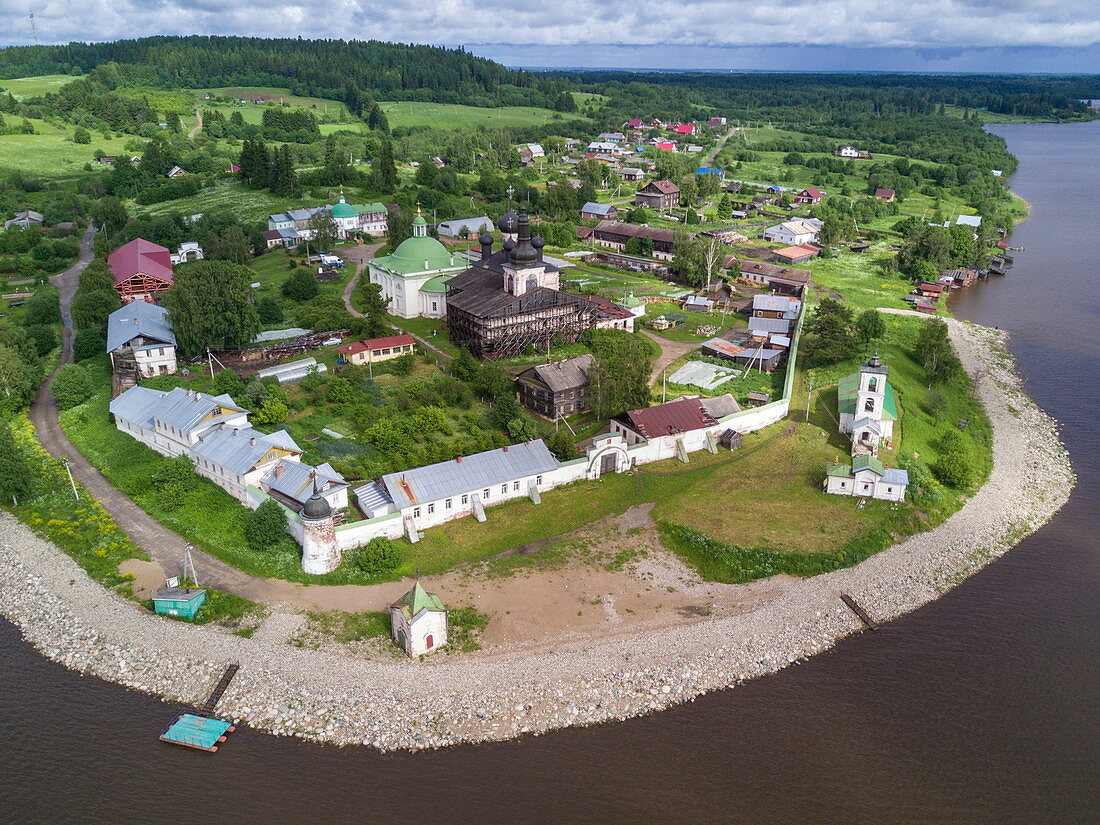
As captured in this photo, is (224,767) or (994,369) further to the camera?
(994,369)

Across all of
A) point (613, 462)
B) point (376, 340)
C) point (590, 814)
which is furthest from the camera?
point (376, 340)

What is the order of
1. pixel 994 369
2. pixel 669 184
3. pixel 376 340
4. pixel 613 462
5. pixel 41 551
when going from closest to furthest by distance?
pixel 41 551 < pixel 613 462 < pixel 376 340 < pixel 994 369 < pixel 669 184

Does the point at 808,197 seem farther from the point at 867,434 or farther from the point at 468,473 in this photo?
the point at 468,473

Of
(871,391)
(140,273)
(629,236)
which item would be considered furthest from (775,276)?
(140,273)

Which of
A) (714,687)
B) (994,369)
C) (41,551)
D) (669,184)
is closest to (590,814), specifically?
(714,687)

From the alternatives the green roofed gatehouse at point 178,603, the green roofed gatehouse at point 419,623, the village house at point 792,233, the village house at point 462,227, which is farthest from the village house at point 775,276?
the green roofed gatehouse at point 178,603

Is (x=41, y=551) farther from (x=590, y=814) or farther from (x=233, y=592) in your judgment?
(x=590, y=814)

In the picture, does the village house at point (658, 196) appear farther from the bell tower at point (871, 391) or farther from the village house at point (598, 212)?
the bell tower at point (871, 391)
